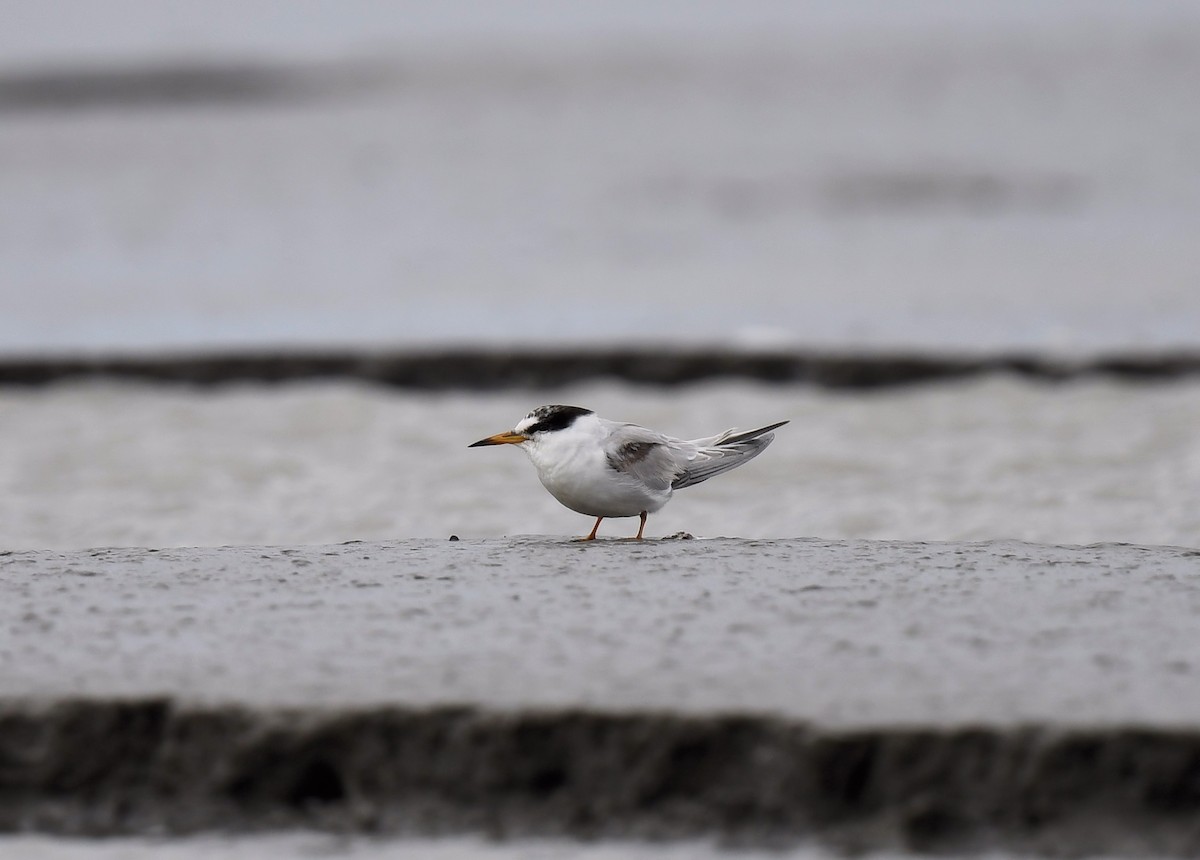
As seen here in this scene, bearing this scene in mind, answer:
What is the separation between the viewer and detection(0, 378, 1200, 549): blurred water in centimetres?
528

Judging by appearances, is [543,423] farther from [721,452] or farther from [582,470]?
[721,452]

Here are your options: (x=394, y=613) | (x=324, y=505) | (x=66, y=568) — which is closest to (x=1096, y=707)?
(x=394, y=613)

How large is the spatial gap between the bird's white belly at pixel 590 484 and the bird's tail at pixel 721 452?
20 cm

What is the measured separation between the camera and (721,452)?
3.71m

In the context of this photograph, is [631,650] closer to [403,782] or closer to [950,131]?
[403,782]

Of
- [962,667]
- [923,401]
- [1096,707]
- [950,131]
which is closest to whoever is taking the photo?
[1096,707]

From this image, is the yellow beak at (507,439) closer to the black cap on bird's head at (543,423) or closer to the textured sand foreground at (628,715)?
the black cap on bird's head at (543,423)

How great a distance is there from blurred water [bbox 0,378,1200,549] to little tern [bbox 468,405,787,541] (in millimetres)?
1617

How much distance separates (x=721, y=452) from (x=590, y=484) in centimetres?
44

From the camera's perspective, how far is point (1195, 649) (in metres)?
2.68

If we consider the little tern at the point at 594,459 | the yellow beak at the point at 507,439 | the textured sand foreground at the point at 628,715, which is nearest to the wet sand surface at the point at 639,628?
the textured sand foreground at the point at 628,715

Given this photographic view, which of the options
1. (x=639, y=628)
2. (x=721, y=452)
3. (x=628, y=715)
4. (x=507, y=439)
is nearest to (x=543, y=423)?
(x=507, y=439)

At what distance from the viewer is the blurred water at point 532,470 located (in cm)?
528

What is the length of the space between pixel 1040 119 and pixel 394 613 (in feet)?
61.6
